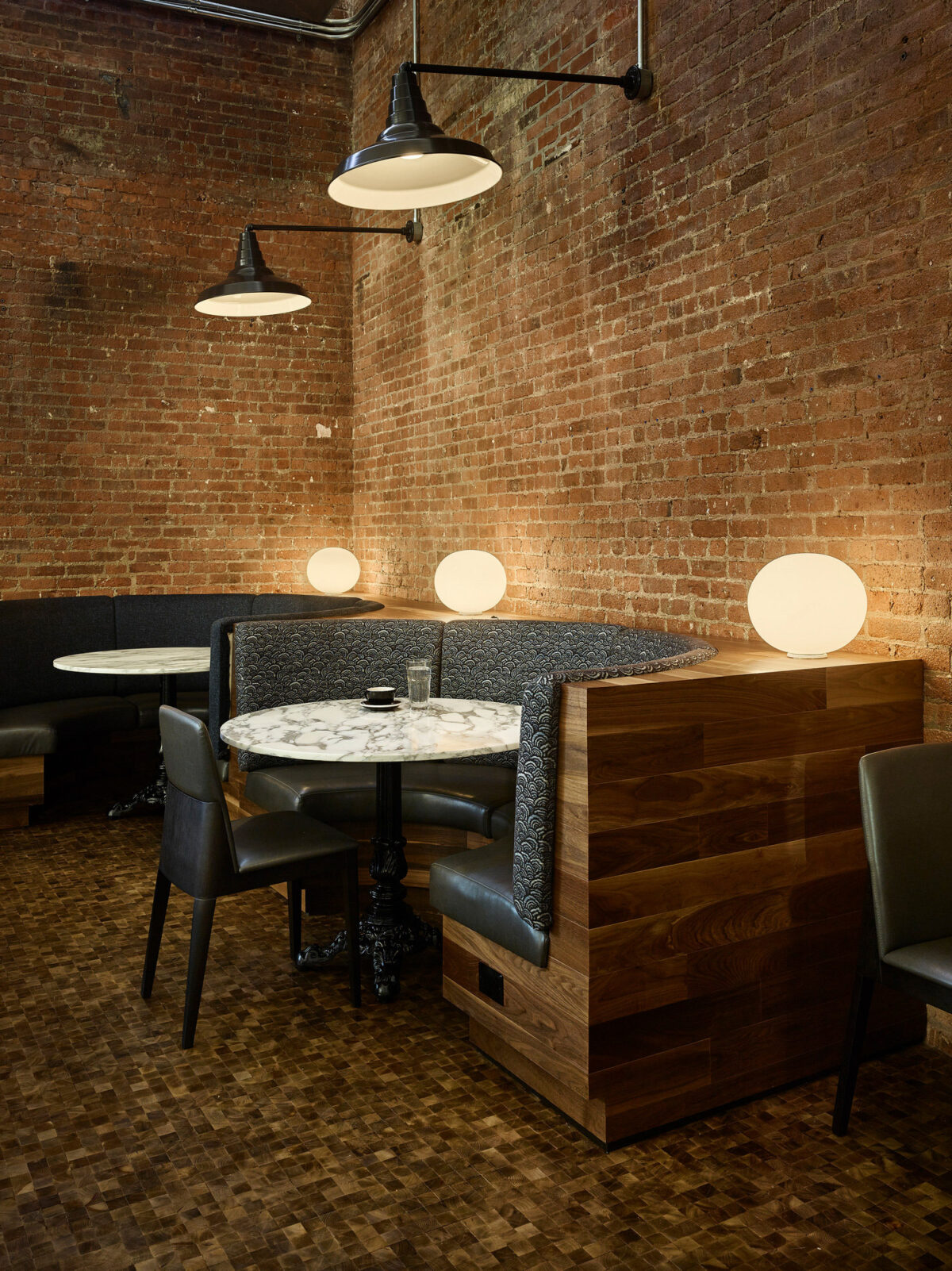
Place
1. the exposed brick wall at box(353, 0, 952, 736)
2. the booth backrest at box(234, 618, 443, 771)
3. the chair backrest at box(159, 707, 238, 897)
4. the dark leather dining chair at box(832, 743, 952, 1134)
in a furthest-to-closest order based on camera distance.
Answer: the booth backrest at box(234, 618, 443, 771) < the exposed brick wall at box(353, 0, 952, 736) < the chair backrest at box(159, 707, 238, 897) < the dark leather dining chair at box(832, 743, 952, 1134)

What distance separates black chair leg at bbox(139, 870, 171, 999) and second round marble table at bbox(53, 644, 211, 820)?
1867 mm

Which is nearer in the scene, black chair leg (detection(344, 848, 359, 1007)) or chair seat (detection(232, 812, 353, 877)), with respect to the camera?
chair seat (detection(232, 812, 353, 877))

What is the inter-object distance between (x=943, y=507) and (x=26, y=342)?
5.27 meters

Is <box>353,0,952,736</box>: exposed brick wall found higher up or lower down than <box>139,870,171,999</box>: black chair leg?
higher up

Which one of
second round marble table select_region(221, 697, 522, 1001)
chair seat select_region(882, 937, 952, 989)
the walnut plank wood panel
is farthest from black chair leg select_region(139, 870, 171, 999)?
the walnut plank wood panel

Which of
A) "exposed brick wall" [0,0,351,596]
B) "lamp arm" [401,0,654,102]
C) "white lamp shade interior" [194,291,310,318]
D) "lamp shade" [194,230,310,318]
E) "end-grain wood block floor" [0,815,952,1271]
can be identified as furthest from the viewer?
"exposed brick wall" [0,0,351,596]

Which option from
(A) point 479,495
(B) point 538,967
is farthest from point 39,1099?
(A) point 479,495

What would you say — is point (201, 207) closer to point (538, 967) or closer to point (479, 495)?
point (479, 495)

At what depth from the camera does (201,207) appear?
20.9 feet

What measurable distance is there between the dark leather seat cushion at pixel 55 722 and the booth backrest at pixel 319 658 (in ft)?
4.82

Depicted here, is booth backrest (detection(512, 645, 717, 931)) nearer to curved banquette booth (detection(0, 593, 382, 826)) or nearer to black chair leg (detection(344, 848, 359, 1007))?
black chair leg (detection(344, 848, 359, 1007))

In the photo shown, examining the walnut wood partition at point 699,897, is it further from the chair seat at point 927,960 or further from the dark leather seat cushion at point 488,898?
the chair seat at point 927,960

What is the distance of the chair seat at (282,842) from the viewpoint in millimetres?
2904

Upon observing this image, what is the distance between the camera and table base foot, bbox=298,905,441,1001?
3162 mm
